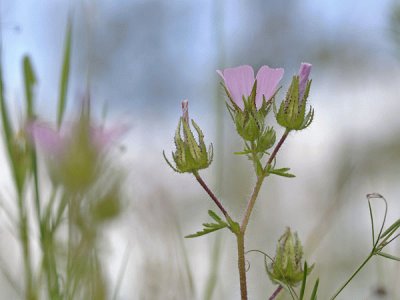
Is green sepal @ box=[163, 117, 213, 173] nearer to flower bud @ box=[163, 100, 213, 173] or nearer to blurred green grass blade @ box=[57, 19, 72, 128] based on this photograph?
flower bud @ box=[163, 100, 213, 173]

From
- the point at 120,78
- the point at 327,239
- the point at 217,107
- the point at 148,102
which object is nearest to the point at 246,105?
the point at 217,107

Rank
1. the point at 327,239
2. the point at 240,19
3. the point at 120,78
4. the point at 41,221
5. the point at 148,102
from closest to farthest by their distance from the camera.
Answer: the point at 41,221
the point at 327,239
the point at 120,78
the point at 148,102
the point at 240,19

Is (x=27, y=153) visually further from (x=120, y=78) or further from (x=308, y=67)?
(x=120, y=78)

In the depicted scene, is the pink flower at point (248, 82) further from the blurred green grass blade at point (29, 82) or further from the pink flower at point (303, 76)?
the blurred green grass blade at point (29, 82)

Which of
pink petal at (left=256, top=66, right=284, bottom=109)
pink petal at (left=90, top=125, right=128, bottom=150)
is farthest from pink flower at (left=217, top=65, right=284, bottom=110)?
pink petal at (left=90, top=125, right=128, bottom=150)

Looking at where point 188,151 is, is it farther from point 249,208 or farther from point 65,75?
point 65,75

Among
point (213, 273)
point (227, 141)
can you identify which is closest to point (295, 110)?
point (213, 273)
